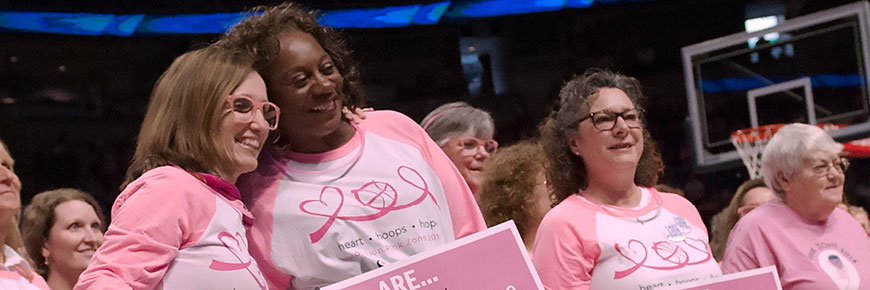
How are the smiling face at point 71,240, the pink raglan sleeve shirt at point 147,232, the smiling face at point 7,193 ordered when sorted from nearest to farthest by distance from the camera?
the pink raglan sleeve shirt at point 147,232 → the smiling face at point 7,193 → the smiling face at point 71,240

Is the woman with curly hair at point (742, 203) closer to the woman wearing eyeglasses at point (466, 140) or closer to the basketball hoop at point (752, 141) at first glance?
the woman wearing eyeglasses at point (466, 140)

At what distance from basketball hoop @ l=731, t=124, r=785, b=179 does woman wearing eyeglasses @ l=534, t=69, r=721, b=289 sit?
13.7ft

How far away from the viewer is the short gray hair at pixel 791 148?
280 centimetres

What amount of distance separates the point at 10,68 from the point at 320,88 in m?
5.61

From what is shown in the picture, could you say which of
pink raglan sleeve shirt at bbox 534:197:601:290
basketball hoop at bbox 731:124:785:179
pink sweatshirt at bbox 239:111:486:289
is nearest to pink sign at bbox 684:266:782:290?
pink raglan sleeve shirt at bbox 534:197:601:290

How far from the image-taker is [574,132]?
2.35m

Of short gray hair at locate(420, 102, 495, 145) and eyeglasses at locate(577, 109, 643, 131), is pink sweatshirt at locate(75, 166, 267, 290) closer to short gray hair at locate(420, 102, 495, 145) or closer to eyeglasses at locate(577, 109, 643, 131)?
eyeglasses at locate(577, 109, 643, 131)

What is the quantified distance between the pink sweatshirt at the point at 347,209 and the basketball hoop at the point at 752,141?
15.9ft

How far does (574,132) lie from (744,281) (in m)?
0.59

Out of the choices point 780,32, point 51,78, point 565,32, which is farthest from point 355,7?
point 780,32

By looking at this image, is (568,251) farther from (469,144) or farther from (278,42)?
(469,144)

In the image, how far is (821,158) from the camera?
2.79m

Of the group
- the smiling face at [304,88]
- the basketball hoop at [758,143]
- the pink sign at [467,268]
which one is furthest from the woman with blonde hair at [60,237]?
the basketball hoop at [758,143]

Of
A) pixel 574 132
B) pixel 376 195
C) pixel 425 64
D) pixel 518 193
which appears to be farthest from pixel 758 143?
pixel 376 195
